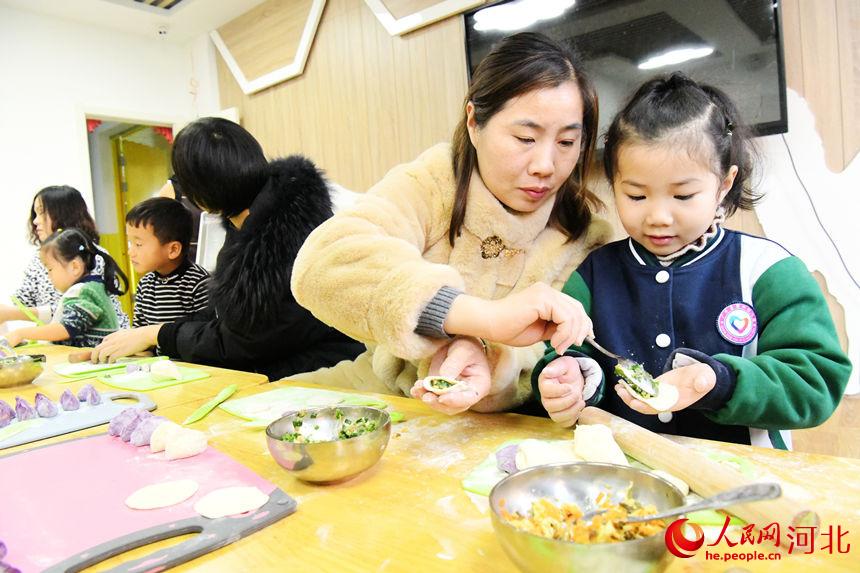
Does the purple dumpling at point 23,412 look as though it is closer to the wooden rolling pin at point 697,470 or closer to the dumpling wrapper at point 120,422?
the dumpling wrapper at point 120,422

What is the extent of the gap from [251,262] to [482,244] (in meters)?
0.78

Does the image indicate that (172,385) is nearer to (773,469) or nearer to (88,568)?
(88,568)

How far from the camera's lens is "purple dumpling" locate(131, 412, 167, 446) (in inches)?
40.7

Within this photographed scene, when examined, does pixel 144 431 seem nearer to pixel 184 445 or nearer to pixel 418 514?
pixel 184 445

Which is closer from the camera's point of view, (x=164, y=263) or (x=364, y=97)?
(x=164, y=263)

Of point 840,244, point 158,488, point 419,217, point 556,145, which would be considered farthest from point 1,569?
point 840,244

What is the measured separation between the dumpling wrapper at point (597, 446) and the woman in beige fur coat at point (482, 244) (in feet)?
0.52

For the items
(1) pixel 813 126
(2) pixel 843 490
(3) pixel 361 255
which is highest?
(1) pixel 813 126

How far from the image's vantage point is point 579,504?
650mm

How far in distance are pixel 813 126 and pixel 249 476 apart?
7.75ft

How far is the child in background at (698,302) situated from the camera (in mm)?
943

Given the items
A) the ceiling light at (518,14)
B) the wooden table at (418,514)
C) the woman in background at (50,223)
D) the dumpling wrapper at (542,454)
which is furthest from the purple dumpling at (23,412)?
the ceiling light at (518,14)

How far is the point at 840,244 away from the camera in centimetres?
214
